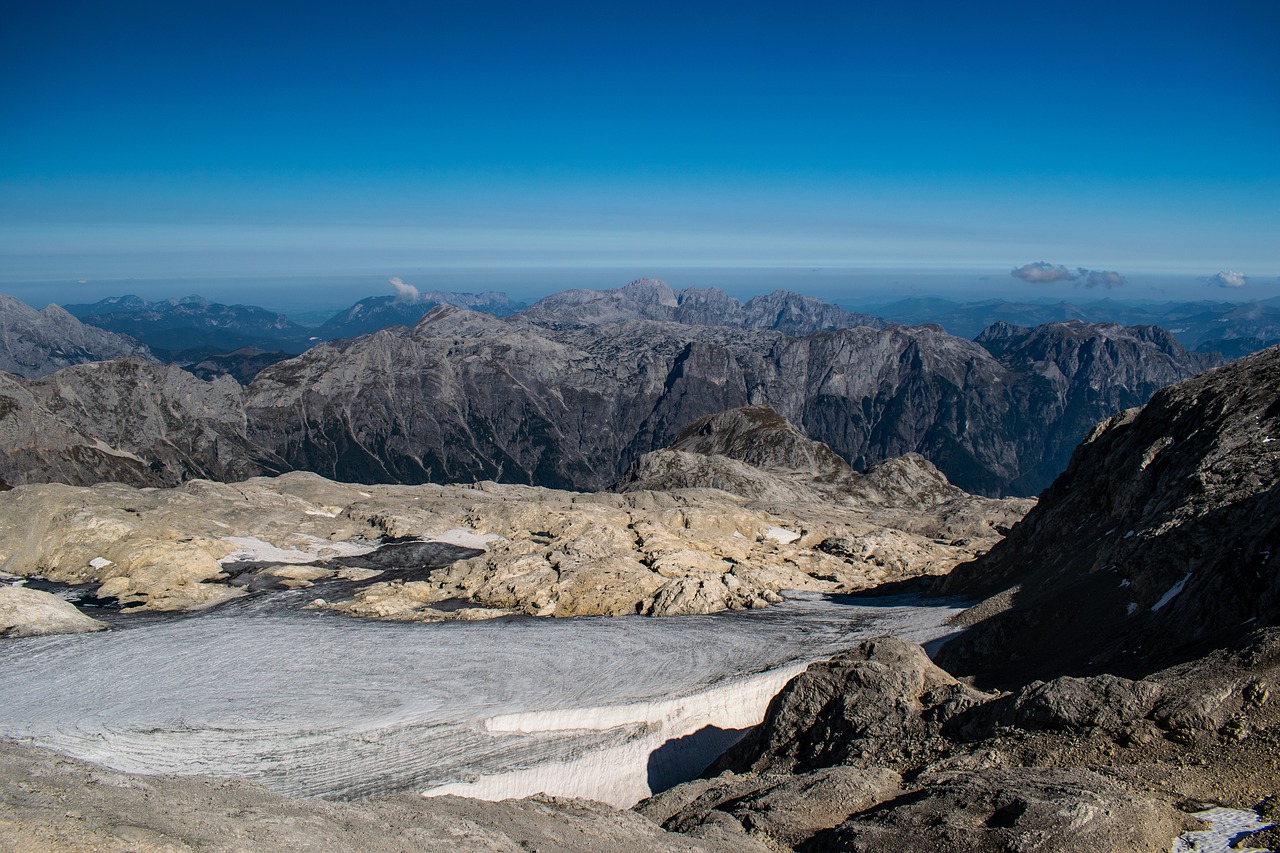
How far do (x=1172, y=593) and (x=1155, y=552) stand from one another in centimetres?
348

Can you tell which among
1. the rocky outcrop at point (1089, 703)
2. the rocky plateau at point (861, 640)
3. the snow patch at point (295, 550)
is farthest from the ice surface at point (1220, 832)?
the snow patch at point (295, 550)

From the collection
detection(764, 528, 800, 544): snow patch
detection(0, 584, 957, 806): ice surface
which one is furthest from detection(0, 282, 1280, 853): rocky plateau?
detection(0, 584, 957, 806): ice surface

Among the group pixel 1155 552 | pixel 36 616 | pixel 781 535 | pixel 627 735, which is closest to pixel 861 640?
pixel 1155 552

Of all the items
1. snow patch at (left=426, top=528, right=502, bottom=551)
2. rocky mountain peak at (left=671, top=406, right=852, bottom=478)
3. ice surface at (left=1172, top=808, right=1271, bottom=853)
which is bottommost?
rocky mountain peak at (left=671, top=406, right=852, bottom=478)

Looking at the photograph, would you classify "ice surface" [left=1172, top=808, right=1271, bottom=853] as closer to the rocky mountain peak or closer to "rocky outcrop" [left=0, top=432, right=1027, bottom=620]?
"rocky outcrop" [left=0, top=432, right=1027, bottom=620]

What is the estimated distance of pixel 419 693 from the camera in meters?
37.7

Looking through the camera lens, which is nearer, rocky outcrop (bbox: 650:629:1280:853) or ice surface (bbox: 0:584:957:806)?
rocky outcrop (bbox: 650:629:1280:853)

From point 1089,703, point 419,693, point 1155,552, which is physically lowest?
point 419,693

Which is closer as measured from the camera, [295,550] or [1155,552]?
[1155,552]

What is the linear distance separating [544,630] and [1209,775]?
37.8 metres

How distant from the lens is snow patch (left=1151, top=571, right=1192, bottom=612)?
2718 centimetres

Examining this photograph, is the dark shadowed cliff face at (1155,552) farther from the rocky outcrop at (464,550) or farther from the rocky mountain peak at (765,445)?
the rocky mountain peak at (765,445)

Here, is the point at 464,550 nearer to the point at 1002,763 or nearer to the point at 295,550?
the point at 295,550

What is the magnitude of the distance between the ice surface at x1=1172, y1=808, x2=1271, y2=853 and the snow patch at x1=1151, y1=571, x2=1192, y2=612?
14822 millimetres
